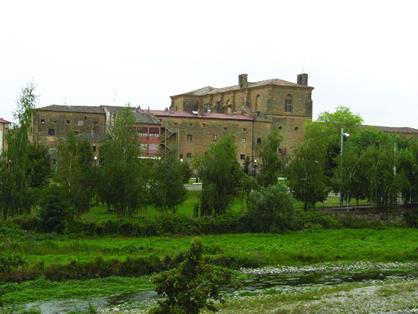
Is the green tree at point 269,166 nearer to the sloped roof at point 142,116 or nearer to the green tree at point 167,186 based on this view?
the green tree at point 167,186

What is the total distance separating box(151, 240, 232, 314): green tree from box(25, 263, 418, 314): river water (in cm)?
885

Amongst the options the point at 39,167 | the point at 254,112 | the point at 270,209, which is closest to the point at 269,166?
the point at 270,209

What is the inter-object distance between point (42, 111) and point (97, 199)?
31340 millimetres

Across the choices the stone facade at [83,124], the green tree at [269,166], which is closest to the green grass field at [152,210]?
the green tree at [269,166]

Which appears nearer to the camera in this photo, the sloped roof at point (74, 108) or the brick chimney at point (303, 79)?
the sloped roof at point (74, 108)

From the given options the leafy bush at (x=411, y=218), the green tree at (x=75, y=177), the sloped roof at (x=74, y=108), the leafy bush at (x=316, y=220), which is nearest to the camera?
the green tree at (x=75, y=177)

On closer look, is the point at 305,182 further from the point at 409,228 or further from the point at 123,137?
the point at 123,137

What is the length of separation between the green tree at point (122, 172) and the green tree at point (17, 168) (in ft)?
16.8

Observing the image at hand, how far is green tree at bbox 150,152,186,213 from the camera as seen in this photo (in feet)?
152

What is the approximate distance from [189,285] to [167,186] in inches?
1230

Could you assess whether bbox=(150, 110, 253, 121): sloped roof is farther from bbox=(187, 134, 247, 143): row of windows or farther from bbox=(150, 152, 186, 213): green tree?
bbox=(150, 152, 186, 213): green tree

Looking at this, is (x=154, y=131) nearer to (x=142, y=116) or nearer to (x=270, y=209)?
(x=142, y=116)

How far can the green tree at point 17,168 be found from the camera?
139 ft

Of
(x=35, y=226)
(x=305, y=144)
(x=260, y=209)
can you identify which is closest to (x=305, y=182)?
(x=305, y=144)
